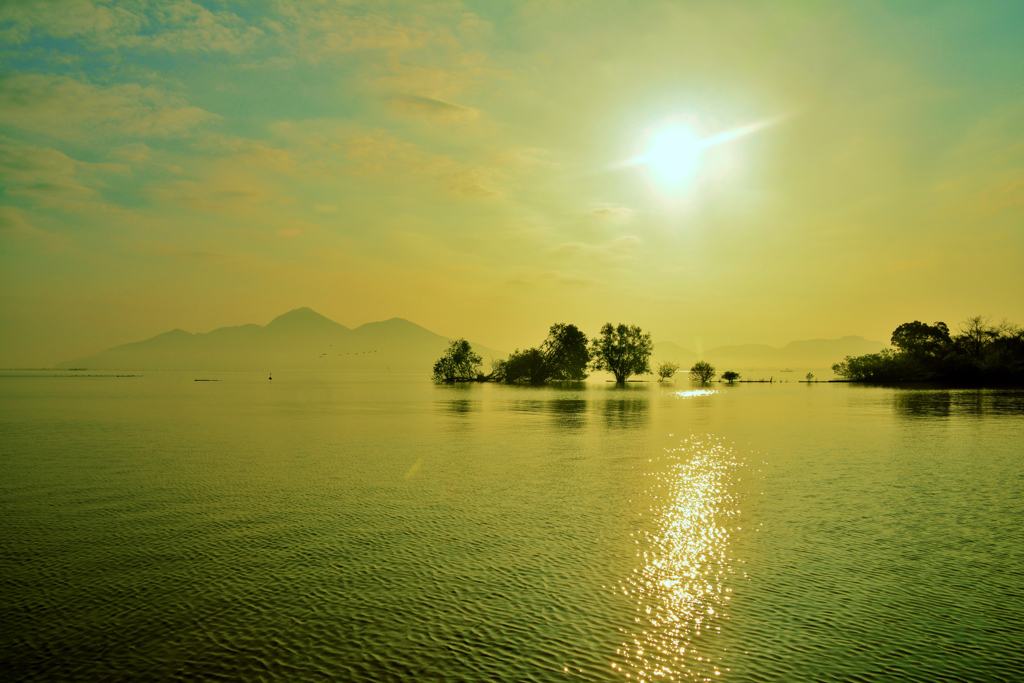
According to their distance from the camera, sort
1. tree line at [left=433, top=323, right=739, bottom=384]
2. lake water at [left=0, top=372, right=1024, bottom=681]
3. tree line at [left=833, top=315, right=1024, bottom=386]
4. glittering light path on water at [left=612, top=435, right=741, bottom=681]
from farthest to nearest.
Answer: tree line at [left=433, top=323, right=739, bottom=384] → tree line at [left=833, top=315, right=1024, bottom=386] → lake water at [left=0, top=372, right=1024, bottom=681] → glittering light path on water at [left=612, top=435, right=741, bottom=681]

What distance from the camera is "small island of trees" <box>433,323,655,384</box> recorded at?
151m

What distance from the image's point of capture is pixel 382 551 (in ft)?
38.0

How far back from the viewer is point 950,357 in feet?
388

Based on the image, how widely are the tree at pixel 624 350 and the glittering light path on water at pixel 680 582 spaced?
438 feet

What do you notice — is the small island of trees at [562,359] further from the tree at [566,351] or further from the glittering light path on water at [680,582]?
the glittering light path on water at [680,582]

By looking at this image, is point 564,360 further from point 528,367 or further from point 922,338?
point 922,338

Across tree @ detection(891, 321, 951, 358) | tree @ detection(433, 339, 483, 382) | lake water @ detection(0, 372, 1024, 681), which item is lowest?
lake water @ detection(0, 372, 1024, 681)

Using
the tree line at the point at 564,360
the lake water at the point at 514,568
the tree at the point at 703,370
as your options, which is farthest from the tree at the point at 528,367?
the lake water at the point at 514,568

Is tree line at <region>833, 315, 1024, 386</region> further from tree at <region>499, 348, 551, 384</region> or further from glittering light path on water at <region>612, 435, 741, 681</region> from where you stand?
glittering light path on water at <region>612, 435, 741, 681</region>

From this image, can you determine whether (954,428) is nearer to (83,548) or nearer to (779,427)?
(779,427)

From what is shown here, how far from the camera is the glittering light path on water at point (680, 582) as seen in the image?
7035mm

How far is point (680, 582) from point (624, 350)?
143 metres

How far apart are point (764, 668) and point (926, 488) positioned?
46.8 ft

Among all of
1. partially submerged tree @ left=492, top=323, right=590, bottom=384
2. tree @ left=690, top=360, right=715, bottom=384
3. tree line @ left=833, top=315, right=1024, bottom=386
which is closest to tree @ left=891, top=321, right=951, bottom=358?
tree line @ left=833, top=315, right=1024, bottom=386
